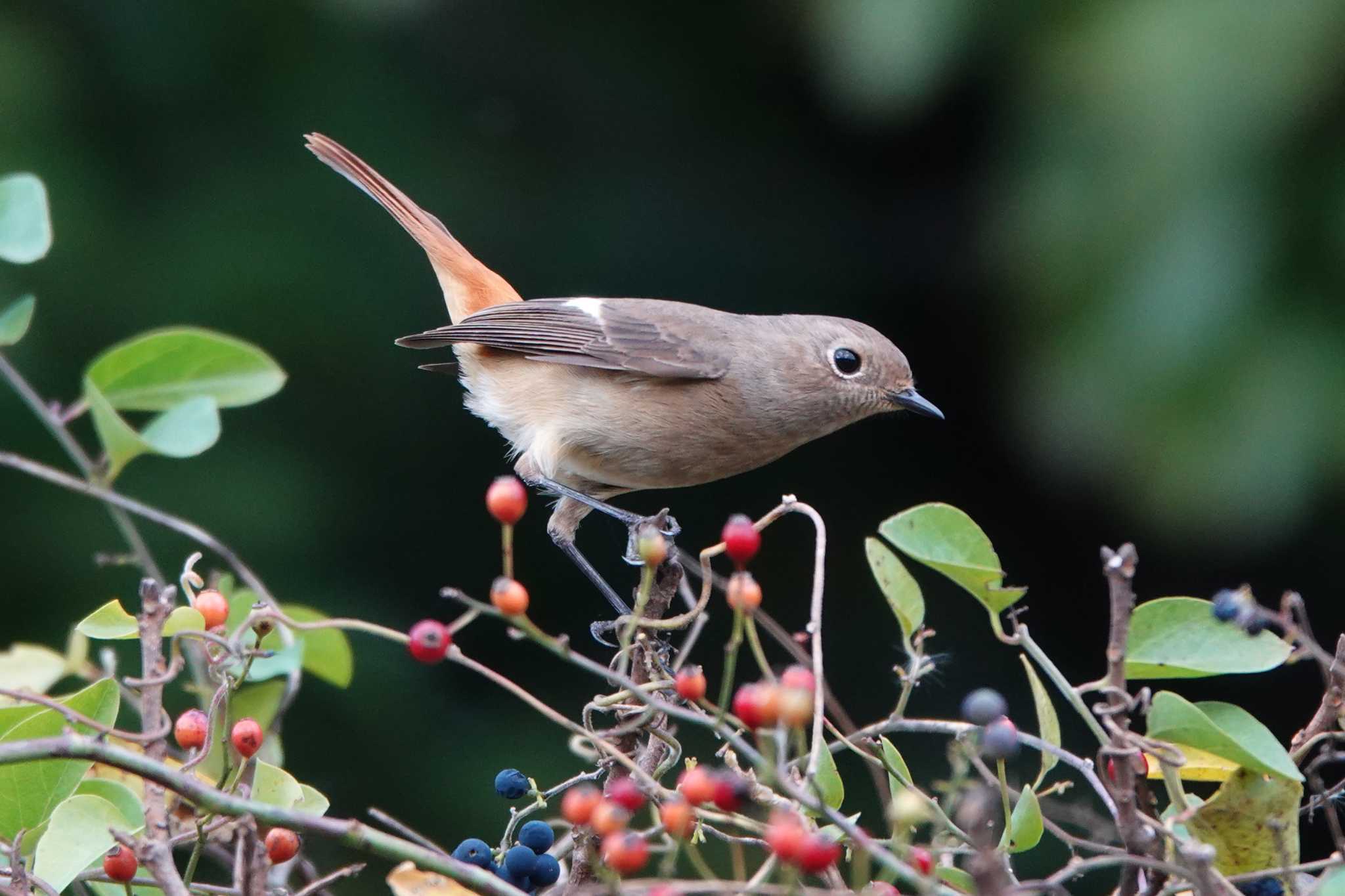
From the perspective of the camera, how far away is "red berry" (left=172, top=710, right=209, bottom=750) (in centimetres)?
148

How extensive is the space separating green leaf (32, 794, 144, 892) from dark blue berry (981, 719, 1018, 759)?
845 mm

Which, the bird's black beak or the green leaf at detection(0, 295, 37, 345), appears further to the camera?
the bird's black beak

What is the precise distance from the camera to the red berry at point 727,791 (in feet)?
3.92

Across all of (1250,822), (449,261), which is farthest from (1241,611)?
(449,261)

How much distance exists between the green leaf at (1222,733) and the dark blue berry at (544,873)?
76 centimetres

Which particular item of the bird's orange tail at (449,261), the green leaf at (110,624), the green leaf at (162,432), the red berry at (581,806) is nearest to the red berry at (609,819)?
the red berry at (581,806)

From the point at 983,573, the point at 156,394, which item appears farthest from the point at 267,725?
the point at 983,573

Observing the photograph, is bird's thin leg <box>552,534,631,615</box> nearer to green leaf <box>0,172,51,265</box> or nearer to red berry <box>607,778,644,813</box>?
green leaf <box>0,172,51,265</box>

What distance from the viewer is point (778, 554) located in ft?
20.3

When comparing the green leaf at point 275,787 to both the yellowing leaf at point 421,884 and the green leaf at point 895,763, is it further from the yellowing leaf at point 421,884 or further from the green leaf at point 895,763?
the green leaf at point 895,763

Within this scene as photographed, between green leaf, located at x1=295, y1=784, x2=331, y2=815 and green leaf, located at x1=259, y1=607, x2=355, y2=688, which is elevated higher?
green leaf, located at x1=259, y1=607, x2=355, y2=688

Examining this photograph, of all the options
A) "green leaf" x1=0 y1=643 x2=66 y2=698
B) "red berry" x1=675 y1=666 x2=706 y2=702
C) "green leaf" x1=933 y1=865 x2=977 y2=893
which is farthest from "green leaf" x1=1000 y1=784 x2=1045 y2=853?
"green leaf" x1=0 y1=643 x2=66 y2=698

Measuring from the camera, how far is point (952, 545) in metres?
1.46

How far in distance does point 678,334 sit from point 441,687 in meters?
2.95
